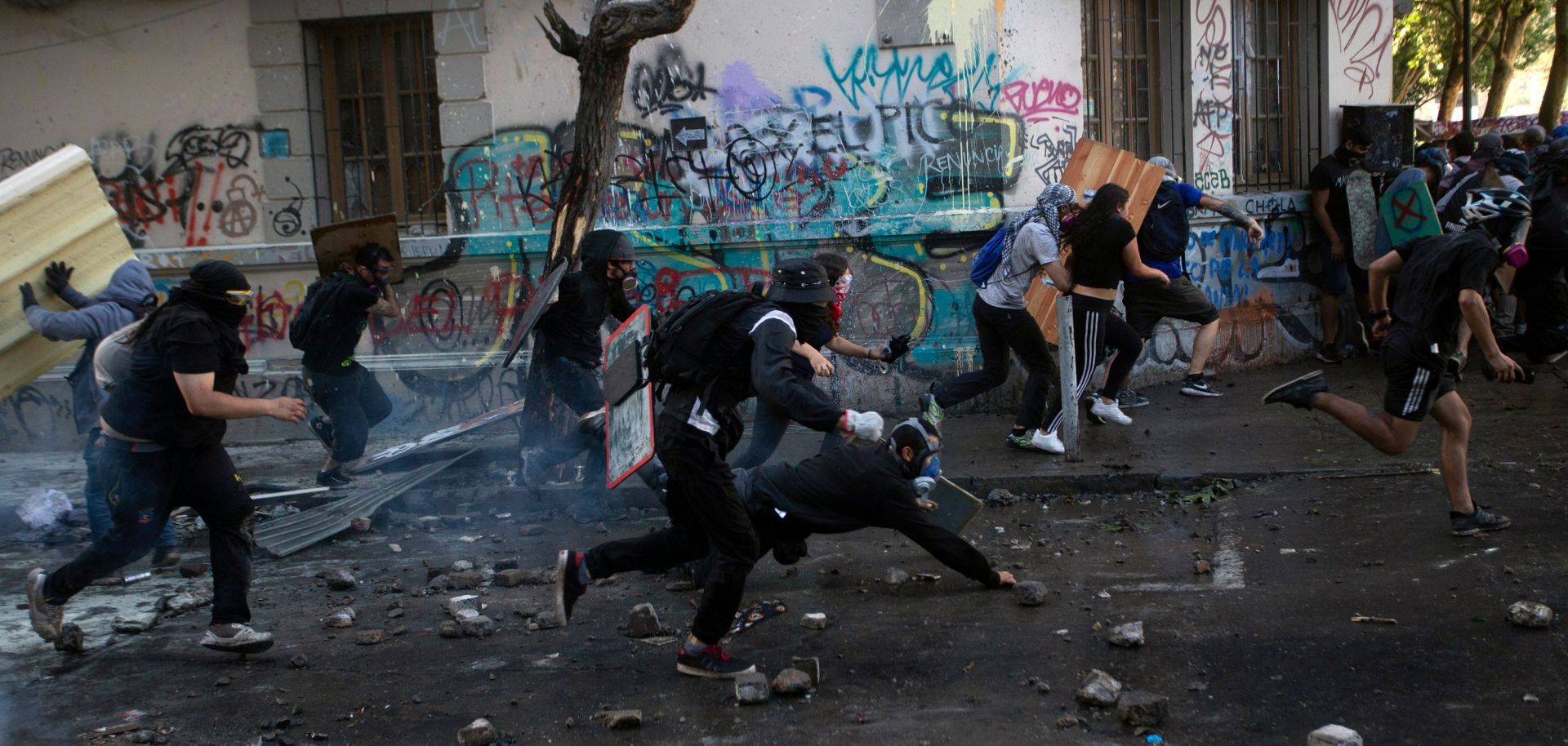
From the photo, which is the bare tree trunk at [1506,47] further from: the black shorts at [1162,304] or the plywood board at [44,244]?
the plywood board at [44,244]

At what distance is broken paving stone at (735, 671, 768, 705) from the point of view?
4254 millimetres

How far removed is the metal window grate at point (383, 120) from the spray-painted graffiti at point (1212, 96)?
6.09 metres

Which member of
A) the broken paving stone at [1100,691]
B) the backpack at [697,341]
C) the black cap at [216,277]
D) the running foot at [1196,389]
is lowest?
the broken paving stone at [1100,691]

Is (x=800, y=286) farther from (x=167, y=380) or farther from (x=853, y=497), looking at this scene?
(x=167, y=380)

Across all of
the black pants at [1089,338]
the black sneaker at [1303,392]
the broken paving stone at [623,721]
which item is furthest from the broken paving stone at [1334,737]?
the black pants at [1089,338]

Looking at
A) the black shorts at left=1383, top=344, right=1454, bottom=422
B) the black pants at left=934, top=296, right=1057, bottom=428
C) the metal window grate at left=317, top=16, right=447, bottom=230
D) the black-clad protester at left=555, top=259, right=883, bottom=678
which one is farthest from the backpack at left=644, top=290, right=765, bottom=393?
the metal window grate at left=317, top=16, right=447, bottom=230

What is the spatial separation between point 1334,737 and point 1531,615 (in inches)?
57.2

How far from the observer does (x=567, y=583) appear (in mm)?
4832

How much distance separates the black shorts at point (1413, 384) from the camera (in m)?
5.39

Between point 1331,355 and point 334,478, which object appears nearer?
point 334,478

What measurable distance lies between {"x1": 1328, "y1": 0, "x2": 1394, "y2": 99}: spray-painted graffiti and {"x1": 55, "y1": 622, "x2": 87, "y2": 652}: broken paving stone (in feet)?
34.1

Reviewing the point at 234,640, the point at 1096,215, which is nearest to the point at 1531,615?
the point at 1096,215

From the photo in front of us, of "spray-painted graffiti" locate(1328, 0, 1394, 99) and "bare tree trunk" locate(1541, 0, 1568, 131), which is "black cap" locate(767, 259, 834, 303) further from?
"bare tree trunk" locate(1541, 0, 1568, 131)

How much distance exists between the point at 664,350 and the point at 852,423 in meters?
0.76
